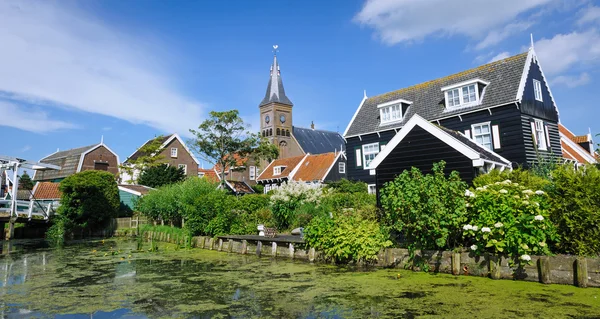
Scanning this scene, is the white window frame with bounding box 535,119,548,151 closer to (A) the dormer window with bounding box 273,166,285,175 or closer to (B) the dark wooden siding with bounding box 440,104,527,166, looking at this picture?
(B) the dark wooden siding with bounding box 440,104,527,166

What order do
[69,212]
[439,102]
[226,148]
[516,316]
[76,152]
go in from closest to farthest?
[516,316] → [439,102] → [69,212] → [226,148] → [76,152]

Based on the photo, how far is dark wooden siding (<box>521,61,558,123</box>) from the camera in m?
20.1

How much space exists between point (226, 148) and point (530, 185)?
31.1 metres

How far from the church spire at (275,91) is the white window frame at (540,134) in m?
51.0

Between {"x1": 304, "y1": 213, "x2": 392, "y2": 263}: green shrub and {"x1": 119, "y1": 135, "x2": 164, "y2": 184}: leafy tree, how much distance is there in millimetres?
31112

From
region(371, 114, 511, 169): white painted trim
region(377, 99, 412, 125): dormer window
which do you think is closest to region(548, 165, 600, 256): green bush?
region(371, 114, 511, 169): white painted trim

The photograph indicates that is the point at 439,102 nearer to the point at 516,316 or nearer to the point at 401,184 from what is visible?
the point at 401,184

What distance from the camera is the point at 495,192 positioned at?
917 centimetres

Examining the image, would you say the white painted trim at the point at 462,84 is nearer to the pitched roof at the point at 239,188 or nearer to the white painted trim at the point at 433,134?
the white painted trim at the point at 433,134

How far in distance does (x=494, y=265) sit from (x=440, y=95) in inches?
657

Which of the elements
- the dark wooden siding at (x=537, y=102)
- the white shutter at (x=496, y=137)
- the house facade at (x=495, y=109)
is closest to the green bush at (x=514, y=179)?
the house facade at (x=495, y=109)

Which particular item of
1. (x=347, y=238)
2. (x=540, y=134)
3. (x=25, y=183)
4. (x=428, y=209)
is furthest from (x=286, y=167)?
(x=428, y=209)

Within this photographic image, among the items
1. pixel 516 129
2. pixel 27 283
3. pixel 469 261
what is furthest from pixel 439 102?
pixel 27 283

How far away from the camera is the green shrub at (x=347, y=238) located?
11.3 meters
